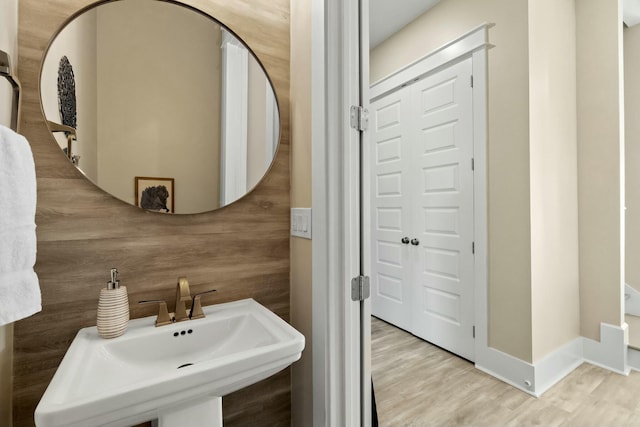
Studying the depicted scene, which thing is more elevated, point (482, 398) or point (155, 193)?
point (155, 193)

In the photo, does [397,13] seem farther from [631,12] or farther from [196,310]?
[196,310]

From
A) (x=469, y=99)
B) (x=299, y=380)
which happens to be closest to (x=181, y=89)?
(x=299, y=380)

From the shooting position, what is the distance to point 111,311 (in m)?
0.95

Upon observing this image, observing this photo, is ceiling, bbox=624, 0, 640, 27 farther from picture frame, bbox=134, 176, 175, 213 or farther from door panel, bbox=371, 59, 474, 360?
picture frame, bbox=134, 176, 175, 213

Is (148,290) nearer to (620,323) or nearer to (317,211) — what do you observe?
(317,211)

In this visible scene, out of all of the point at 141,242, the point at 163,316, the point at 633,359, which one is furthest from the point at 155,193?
the point at 633,359

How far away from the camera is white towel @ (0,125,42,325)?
0.64 meters

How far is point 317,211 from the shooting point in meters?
1.15

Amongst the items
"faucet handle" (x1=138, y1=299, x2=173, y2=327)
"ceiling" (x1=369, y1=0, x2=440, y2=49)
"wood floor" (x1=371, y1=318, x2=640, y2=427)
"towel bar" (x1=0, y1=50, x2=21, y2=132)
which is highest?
"ceiling" (x1=369, y1=0, x2=440, y2=49)

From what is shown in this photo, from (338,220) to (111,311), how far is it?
790 mm

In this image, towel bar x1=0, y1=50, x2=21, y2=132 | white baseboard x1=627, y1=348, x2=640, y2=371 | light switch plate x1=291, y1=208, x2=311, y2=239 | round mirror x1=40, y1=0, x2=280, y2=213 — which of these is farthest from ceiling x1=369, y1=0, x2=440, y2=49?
white baseboard x1=627, y1=348, x2=640, y2=371

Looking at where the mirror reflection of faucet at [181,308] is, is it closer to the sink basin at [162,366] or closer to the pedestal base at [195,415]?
the sink basin at [162,366]

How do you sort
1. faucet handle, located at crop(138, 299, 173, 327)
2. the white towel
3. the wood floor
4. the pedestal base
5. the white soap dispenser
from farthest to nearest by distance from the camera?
the wood floor
faucet handle, located at crop(138, 299, 173, 327)
the white soap dispenser
the pedestal base
the white towel

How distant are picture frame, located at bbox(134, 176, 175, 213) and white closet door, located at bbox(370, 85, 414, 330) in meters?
2.13
